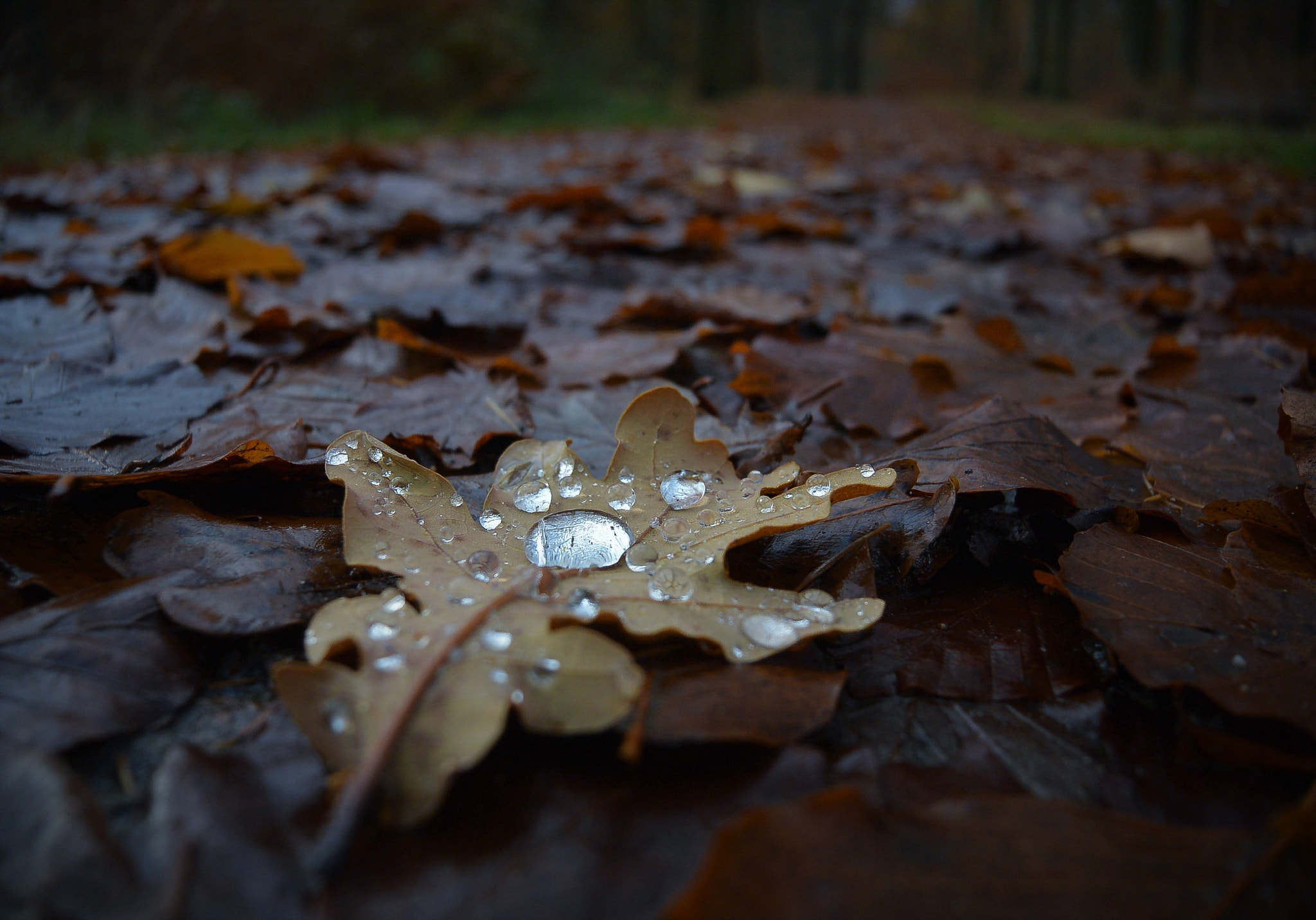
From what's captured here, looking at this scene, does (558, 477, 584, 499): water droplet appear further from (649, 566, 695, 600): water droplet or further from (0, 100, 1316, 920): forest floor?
(649, 566, 695, 600): water droplet

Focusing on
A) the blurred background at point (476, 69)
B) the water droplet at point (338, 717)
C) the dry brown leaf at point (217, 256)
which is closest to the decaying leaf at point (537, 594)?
the water droplet at point (338, 717)

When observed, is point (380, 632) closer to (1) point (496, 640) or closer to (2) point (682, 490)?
(1) point (496, 640)

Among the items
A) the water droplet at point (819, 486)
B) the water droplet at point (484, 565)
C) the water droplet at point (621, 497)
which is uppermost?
the water droplet at point (819, 486)

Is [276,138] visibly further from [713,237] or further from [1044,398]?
[1044,398]

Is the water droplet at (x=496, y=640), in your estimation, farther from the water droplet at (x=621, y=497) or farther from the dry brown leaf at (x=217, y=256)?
the dry brown leaf at (x=217, y=256)

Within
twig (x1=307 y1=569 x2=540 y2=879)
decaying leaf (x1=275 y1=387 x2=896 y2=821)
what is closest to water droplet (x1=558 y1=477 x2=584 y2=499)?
decaying leaf (x1=275 y1=387 x2=896 y2=821)

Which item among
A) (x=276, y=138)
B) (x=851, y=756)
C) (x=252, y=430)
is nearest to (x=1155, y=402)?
(x=851, y=756)

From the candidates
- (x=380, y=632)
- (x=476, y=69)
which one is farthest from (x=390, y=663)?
(x=476, y=69)
